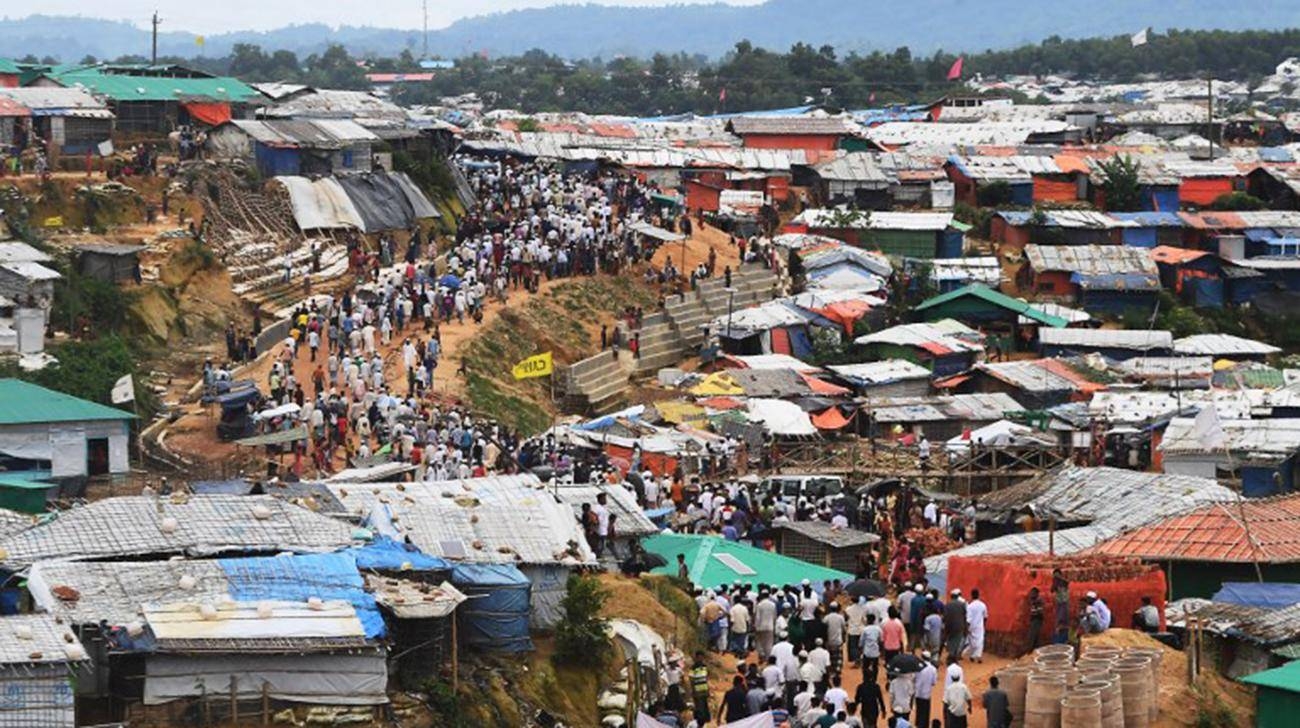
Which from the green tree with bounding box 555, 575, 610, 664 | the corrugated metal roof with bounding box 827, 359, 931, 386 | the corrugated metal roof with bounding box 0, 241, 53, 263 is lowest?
the corrugated metal roof with bounding box 827, 359, 931, 386

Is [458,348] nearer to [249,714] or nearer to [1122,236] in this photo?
[249,714]

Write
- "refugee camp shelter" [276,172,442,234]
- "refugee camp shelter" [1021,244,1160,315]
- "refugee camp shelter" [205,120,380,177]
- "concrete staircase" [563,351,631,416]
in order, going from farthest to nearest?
"refugee camp shelter" [1021,244,1160,315] < "refugee camp shelter" [205,120,380,177] < "refugee camp shelter" [276,172,442,234] < "concrete staircase" [563,351,631,416]

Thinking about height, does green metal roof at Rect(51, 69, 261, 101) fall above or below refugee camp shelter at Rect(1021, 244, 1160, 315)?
above

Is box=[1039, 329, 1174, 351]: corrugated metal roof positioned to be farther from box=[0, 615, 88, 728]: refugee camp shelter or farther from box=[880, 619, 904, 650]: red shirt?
box=[0, 615, 88, 728]: refugee camp shelter

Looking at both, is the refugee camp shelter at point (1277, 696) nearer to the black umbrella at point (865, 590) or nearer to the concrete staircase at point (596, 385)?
the black umbrella at point (865, 590)

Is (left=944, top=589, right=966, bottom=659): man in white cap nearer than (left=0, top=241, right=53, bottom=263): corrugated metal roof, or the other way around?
(left=944, top=589, right=966, bottom=659): man in white cap

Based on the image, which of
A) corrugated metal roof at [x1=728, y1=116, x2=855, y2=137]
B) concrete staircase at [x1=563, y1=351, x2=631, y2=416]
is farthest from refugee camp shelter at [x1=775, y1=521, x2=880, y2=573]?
corrugated metal roof at [x1=728, y1=116, x2=855, y2=137]

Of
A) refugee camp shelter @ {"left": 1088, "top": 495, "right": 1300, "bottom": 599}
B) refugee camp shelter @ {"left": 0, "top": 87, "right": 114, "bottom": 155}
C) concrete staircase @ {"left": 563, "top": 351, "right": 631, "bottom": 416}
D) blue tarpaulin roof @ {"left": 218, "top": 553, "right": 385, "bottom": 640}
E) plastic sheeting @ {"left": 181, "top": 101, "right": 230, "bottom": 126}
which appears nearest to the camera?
blue tarpaulin roof @ {"left": 218, "top": 553, "right": 385, "bottom": 640}

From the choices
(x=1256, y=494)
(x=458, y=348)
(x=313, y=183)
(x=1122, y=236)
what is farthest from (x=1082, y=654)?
(x=1122, y=236)
